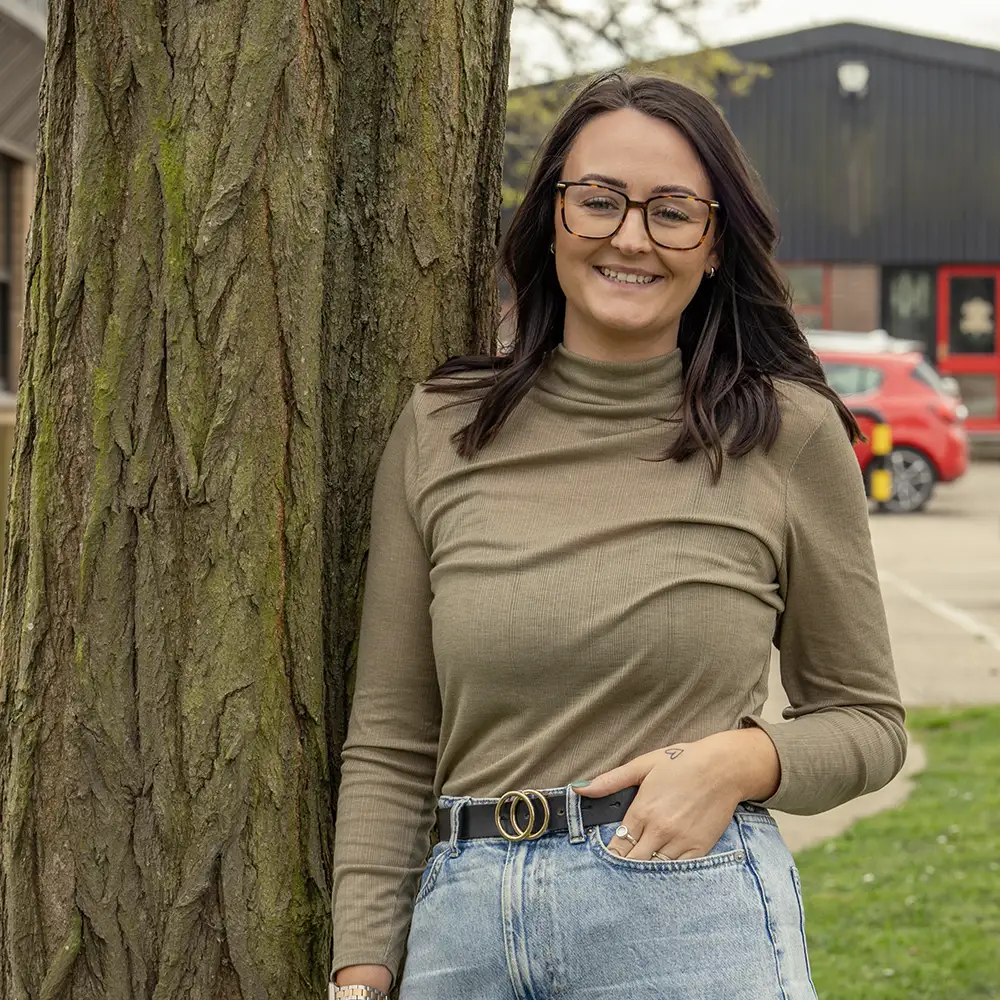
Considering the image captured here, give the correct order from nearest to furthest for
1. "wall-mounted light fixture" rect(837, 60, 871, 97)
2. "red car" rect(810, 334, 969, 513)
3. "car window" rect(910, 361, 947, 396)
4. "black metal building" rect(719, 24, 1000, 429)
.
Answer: "red car" rect(810, 334, 969, 513) < "car window" rect(910, 361, 947, 396) < "black metal building" rect(719, 24, 1000, 429) < "wall-mounted light fixture" rect(837, 60, 871, 97)

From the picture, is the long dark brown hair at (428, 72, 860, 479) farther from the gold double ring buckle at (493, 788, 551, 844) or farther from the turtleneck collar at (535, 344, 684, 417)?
the gold double ring buckle at (493, 788, 551, 844)

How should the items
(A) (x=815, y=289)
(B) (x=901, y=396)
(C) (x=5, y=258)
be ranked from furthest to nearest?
(A) (x=815, y=289), (B) (x=901, y=396), (C) (x=5, y=258)

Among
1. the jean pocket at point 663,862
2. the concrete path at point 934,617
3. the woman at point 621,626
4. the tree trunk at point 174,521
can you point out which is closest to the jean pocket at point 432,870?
the woman at point 621,626

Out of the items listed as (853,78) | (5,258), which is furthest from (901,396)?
(853,78)

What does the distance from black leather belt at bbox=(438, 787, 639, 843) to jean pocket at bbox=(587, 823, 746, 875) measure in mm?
16

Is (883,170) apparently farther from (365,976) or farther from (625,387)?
(365,976)

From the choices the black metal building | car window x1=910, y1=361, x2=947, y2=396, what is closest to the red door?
the black metal building

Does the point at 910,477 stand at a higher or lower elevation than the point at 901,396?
lower

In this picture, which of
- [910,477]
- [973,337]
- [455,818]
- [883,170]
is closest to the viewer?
[455,818]

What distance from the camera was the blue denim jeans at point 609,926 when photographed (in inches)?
82.2

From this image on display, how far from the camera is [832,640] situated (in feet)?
7.48

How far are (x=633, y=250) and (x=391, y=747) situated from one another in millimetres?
774

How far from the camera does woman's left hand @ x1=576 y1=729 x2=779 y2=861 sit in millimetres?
2109

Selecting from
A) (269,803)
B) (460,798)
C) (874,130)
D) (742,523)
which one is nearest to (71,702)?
(269,803)
